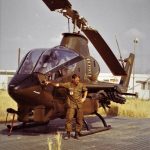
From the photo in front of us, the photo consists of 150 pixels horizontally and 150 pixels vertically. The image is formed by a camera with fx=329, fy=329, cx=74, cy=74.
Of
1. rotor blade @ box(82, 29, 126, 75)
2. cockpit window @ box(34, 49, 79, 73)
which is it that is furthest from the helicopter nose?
rotor blade @ box(82, 29, 126, 75)

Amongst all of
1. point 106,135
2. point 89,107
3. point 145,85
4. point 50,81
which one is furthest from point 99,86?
point 145,85

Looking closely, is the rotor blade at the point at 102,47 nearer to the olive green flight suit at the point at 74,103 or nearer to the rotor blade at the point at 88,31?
the rotor blade at the point at 88,31

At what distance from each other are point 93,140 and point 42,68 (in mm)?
2446

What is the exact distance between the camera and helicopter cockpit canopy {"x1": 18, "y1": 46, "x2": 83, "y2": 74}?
920 cm

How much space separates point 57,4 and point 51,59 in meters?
1.70

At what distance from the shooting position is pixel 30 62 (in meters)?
9.52

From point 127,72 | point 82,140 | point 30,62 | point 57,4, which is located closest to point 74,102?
point 82,140

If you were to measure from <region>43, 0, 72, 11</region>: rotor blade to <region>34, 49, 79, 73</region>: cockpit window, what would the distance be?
1324mm

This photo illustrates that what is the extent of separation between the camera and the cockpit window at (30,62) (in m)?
9.31

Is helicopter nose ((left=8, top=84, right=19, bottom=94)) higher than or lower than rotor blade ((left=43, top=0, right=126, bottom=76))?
lower

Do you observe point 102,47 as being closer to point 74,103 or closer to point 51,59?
point 51,59

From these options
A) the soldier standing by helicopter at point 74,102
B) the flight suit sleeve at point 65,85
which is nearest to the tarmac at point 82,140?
the soldier standing by helicopter at point 74,102

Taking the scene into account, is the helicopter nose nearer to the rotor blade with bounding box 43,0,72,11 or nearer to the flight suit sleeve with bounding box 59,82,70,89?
the flight suit sleeve with bounding box 59,82,70,89

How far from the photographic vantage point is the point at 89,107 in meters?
10.7
